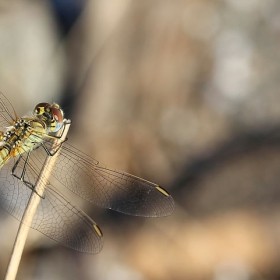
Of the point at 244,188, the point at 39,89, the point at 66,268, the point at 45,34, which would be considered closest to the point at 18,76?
the point at 39,89

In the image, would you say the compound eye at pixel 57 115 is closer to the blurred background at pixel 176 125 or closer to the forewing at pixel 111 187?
the forewing at pixel 111 187

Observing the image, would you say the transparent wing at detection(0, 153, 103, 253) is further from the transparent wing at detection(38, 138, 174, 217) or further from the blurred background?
the blurred background

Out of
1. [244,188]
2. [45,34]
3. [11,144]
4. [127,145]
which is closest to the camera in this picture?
[11,144]

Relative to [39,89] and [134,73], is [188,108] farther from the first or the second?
[39,89]

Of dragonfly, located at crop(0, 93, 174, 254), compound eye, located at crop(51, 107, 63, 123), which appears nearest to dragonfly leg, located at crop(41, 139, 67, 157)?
dragonfly, located at crop(0, 93, 174, 254)

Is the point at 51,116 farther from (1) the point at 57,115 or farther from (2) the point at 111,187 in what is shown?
(2) the point at 111,187

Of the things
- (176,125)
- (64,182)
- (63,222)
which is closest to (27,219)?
(63,222)

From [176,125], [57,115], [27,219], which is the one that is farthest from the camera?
[176,125]
